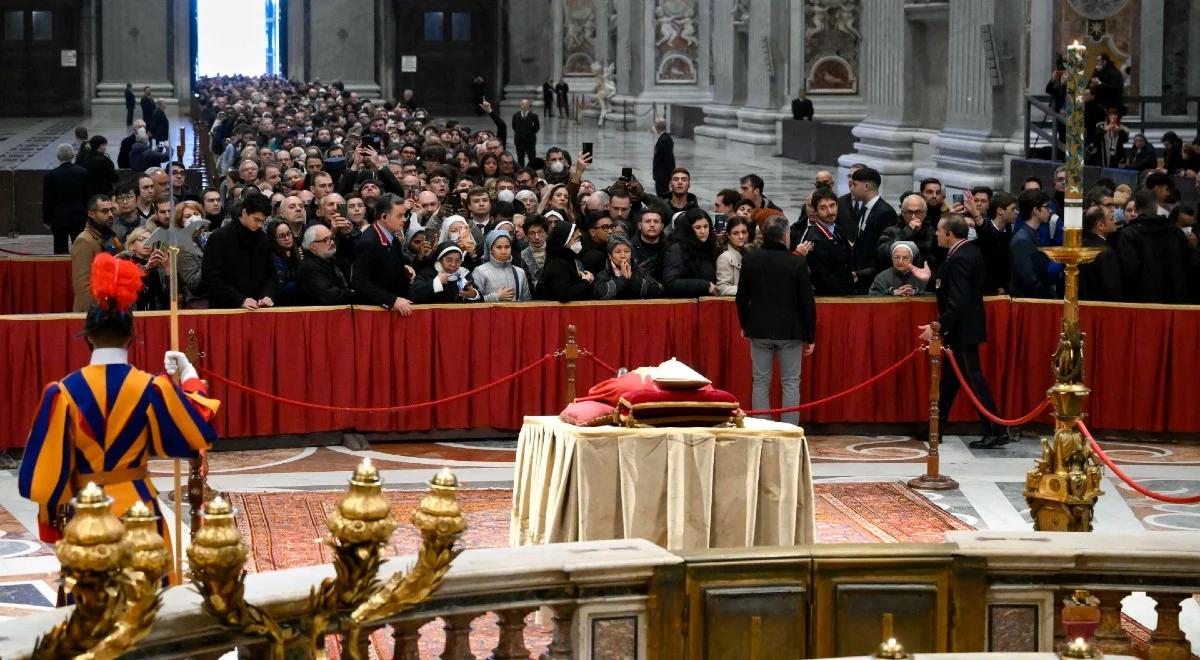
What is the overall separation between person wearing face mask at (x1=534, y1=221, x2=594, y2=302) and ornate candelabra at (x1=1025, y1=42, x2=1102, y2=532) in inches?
211

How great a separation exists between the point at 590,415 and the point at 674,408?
36 centimetres

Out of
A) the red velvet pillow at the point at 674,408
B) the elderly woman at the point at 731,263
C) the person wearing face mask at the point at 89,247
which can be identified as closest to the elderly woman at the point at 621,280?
the elderly woman at the point at 731,263

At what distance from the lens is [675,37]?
48156 millimetres

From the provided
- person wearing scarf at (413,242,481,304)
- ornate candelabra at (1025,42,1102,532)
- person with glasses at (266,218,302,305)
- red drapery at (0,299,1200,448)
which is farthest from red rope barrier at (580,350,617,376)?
ornate candelabra at (1025,42,1102,532)

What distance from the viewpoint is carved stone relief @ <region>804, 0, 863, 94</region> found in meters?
37.0

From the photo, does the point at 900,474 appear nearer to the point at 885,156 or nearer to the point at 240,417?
the point at 240,417

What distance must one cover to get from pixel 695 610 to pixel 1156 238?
8598 millimetres

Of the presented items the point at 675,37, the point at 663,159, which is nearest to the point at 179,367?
the point at 663,159

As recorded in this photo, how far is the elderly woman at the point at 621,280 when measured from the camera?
13.8 metres

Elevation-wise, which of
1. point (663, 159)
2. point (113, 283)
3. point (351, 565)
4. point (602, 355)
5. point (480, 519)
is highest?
point (663, 159)

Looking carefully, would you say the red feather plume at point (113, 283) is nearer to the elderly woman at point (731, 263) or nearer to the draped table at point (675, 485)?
the draped table at point (675, 485)

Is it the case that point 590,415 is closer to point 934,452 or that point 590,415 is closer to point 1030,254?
point 934,452

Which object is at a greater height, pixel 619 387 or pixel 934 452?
pixel 619 387

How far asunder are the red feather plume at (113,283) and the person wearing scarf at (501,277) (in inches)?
274
